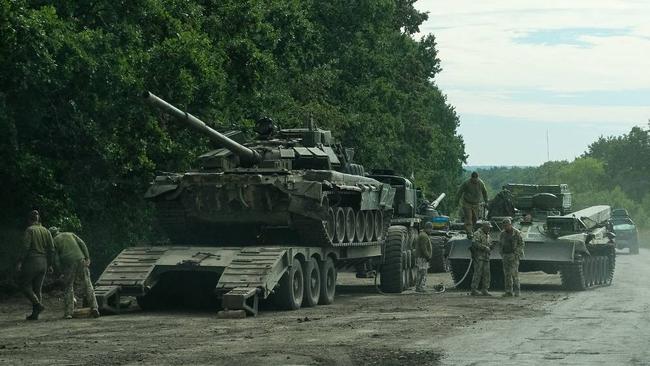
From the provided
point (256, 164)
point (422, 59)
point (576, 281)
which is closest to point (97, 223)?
point (256, 164)

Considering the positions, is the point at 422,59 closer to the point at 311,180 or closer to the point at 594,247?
the point at 594,247

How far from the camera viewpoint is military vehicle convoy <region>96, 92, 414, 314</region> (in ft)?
65.8

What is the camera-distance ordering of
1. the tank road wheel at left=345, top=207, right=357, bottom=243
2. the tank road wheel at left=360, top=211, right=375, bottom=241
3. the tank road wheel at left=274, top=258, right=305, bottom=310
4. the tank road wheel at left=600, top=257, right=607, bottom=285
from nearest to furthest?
the tank road wheel at left=274, top=258, right=305, bottom=310, the tank road wheel at left=345, top=207, right=357, bottom=243, the tank road wheel at left=360, top=211, right=375, bottom=241, the tank road wheel at left=600, top=257, right=607, bottom=285

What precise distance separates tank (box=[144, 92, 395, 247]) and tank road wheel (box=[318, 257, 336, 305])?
47 centimetres

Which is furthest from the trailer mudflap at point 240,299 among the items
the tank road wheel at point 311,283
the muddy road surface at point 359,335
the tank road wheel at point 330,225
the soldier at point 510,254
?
the soldier at point 510,254

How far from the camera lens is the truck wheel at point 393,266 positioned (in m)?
26.6

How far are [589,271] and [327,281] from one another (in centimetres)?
820

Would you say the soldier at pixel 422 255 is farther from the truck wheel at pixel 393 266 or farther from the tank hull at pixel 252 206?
the tank hull at pixel 252 206

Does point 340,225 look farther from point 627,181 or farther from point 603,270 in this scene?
point 627,181

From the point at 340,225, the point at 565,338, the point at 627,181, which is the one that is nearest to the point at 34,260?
the point at 340,225

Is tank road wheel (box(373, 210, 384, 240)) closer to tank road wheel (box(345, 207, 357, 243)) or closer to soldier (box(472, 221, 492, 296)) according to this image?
tank road wheel (box(345, 207, 357, 243))

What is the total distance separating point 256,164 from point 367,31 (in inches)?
978

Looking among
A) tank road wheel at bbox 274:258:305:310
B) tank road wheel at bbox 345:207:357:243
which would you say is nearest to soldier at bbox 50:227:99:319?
tank road wheel at bbox 274:258:305:310

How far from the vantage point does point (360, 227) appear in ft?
81.8
